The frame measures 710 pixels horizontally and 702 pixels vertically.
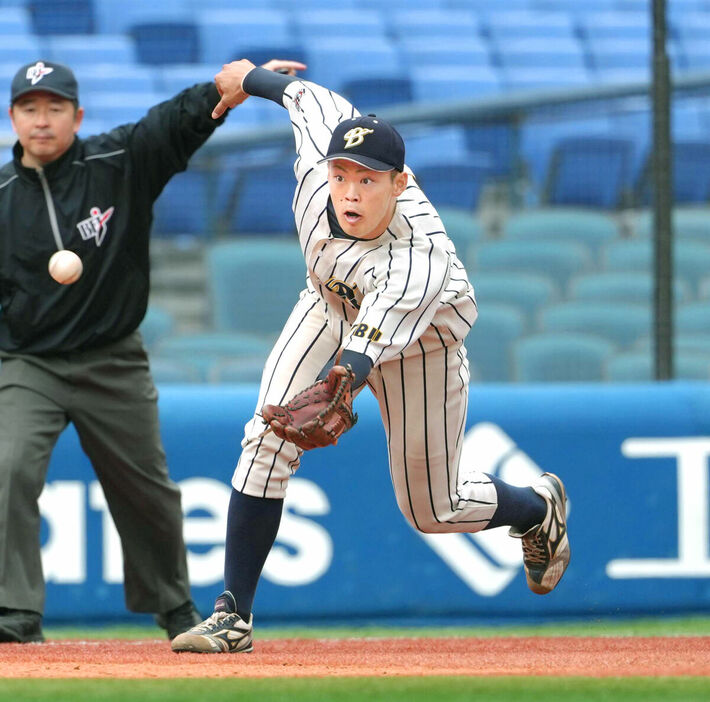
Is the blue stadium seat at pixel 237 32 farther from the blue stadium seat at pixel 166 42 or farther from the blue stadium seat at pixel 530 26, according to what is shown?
the blue stadium seat at pixel 530 26

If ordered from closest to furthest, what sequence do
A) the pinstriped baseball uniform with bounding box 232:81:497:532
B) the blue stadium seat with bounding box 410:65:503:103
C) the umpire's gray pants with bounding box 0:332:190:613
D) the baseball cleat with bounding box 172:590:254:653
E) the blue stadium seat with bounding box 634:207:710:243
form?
the pinstriped baseball uniform with bounding box 232:81:497:532
the baseball cleat with bounding box 172:590:254:653
the umpire's gray pants with bounding box 0:332:190:613
the blue stadium seat with bounding box 634:207:710:243
the blue stadium seat with bounding box 410:65:503:103

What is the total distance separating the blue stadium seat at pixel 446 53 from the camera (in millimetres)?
10859

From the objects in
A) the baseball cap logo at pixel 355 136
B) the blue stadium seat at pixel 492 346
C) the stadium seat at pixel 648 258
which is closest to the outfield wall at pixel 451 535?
the blue stadium seat at pixel 492 346

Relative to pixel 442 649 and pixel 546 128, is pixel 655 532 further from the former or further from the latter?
pixel 546 128

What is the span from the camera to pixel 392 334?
3352 mm

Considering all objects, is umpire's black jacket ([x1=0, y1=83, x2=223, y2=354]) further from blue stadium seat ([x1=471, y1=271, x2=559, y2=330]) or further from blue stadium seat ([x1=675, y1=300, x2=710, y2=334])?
blue stadium seat ([x1=675, y1=300, x2=710, y2=334])

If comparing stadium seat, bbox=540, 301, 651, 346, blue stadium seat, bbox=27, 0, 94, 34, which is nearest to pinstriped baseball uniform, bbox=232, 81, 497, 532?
stadium seat, bbox=540, 301, 651, 346

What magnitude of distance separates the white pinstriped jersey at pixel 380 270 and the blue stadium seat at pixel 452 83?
6.28m

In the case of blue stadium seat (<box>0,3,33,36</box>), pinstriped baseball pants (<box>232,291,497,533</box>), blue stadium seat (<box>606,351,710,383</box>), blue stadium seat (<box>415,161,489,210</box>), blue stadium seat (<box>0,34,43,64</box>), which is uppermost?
blue stadium seat (<box>0,3,33,36</box>)

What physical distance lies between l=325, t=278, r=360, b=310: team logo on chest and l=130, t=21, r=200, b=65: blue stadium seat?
277 inches

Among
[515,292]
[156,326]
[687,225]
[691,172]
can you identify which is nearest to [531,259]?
[515,292]

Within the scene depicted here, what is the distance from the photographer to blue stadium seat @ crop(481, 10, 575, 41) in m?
11.4

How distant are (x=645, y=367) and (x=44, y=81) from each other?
3084mm

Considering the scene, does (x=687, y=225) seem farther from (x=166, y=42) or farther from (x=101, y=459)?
(x=166, y=42)
